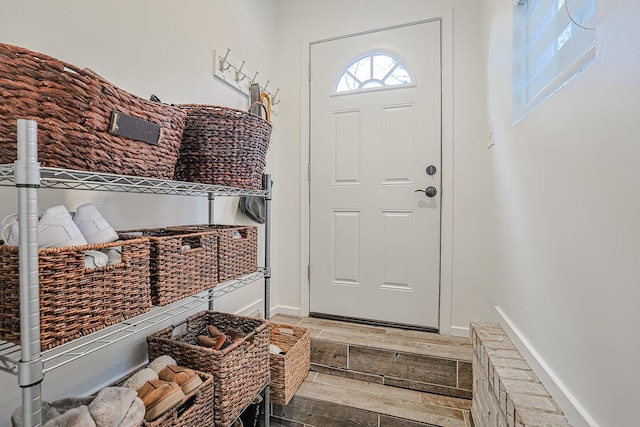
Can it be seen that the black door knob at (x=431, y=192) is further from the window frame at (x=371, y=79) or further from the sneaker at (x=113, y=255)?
the sneaker at (x=113, y=255)

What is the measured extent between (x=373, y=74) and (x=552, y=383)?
6.54ft

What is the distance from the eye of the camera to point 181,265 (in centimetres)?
101

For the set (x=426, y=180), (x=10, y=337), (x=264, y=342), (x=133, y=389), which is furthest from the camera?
(x=426, y=180)

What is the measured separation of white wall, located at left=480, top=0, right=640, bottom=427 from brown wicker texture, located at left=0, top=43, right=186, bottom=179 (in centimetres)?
110

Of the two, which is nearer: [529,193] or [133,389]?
[133,389]

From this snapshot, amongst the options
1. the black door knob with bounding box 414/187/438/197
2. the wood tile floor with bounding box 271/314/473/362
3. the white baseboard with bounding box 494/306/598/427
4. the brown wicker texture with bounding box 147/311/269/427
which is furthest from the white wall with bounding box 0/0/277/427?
the white baseboard with bounding box 494/306/598/427

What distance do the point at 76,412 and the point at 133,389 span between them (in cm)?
20

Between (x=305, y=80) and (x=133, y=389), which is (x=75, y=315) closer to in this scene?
(x=133, y=389)

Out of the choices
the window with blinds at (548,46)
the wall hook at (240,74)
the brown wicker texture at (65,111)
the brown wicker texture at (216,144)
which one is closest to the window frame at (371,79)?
the wall hook at (240,74)

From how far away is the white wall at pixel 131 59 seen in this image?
3.24ft

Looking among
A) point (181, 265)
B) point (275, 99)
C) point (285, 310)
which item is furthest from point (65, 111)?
point (285, 310)

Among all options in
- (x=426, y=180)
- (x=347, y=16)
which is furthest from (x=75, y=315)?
(x=347, y=16)

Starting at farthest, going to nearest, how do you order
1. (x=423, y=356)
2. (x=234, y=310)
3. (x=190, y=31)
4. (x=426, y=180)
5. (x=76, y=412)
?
1. (x=426, y=180)
2. (x=234, y=310)
3. (x=423, y=356)
4. (x=190, y=31)
5. (x=76, y=412)

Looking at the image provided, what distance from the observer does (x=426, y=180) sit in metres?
2.10
